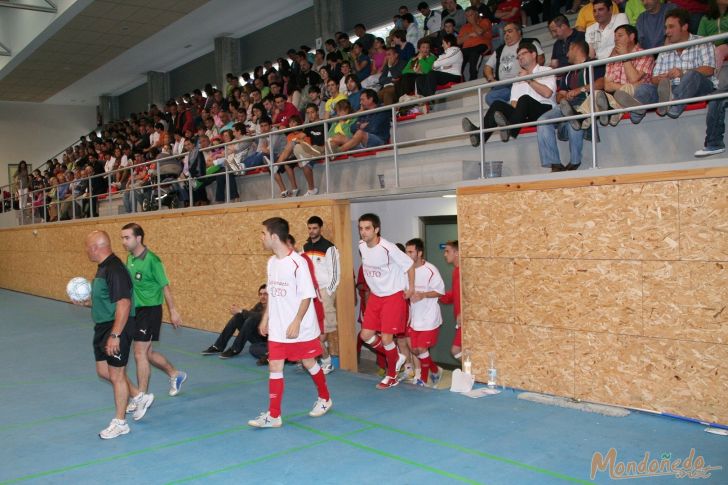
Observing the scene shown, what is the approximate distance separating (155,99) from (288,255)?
23.6 m

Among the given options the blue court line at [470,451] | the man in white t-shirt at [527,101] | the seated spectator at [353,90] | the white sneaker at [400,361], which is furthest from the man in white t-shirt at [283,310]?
the seated spectator at [353,90]

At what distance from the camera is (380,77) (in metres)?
13.7

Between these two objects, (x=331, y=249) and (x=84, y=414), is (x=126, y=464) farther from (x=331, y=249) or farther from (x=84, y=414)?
(x=331, y=249)

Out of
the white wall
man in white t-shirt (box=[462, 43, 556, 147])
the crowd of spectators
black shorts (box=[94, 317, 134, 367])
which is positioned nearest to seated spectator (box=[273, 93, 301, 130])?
Result: the crowd of spectators

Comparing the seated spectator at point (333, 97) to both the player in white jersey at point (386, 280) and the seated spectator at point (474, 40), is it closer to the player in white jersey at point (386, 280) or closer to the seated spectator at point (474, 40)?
the seated spectator at point (474, 40)

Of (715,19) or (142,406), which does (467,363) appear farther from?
(715,19)

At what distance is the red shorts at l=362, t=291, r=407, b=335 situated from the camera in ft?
26.7

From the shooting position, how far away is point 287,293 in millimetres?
6645

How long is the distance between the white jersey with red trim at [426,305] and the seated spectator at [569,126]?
2029 mm

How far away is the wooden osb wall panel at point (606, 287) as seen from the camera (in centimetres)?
610

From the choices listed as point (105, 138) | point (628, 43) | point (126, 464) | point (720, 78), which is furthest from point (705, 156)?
point (105, 138)

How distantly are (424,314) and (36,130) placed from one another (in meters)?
28.9

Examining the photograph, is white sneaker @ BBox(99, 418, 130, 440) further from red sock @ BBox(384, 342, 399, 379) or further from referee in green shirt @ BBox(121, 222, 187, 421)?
red sock @ BBox(384, 342, 399, 379)

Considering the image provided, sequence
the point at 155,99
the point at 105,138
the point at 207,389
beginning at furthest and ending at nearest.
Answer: the point at 155,99, the point at 105,138, the point at 207,389
